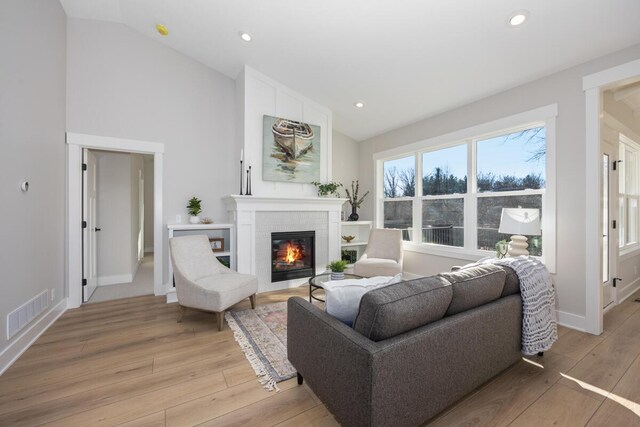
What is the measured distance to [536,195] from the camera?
3.12 m

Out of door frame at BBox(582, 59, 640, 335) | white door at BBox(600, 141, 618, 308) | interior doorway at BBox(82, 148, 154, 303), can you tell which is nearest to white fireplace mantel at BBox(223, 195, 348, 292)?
interior doorway at BBox(82, 148, 154, 303)

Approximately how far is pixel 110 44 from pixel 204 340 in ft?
13.0

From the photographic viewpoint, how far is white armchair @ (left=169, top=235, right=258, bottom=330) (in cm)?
274

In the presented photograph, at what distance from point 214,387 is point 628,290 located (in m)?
5.25

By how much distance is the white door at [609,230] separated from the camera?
3.16 meters

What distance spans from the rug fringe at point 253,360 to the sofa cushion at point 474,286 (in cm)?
127

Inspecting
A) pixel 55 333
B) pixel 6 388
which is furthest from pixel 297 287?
pixel 6 388

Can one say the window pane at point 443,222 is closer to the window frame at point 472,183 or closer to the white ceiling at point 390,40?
the window frame at point 472,183

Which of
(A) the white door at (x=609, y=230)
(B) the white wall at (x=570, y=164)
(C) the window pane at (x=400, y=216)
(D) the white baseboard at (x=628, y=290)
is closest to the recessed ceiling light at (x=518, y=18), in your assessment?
(B) the white wall at (x=570, y=164)

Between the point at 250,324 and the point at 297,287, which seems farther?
the point at 297,287

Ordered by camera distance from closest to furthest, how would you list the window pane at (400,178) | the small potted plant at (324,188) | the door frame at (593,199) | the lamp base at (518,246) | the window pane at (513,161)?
the door frame at (593,199) → the lamp base at (518,246) → the window pane at (513,161) → the small potted plant at (324,188) → the window pane at (400,178)

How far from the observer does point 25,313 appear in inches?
95.4

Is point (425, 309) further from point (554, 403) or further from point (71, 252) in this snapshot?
point (71, 252)

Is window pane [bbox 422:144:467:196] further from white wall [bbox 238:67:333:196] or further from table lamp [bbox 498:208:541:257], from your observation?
white wall [bbox 238:67:333:196]
